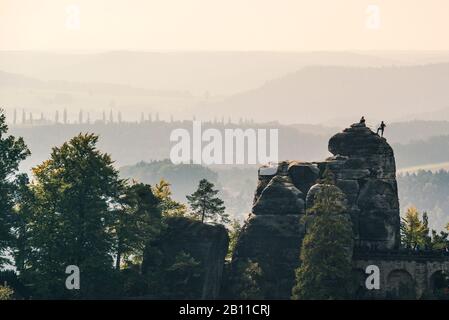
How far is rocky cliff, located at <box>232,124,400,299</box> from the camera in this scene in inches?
5167

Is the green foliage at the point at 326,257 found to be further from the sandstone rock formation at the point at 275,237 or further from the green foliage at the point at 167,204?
the green foliage at the point at 167,204

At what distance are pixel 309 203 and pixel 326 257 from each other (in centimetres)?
879

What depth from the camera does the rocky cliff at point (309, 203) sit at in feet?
431

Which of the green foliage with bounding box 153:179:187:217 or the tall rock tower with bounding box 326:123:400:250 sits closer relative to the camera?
the tall rock tower with bounding box 326:123:400:250

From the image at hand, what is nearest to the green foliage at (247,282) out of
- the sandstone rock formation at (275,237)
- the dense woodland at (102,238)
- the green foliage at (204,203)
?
the dense woodland at (102,238)

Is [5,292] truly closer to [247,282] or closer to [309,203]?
[247,282]

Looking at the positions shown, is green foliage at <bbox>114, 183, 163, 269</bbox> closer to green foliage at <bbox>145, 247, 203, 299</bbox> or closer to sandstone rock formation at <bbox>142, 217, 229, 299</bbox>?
sandstone rock formation at <bbox>142, 217, 229, 299</bbox>

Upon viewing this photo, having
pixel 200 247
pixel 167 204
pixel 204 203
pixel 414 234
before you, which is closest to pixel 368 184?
pixel 414 234

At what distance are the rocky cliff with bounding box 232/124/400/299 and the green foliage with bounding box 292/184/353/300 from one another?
4.99 meters

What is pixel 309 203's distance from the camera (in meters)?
131

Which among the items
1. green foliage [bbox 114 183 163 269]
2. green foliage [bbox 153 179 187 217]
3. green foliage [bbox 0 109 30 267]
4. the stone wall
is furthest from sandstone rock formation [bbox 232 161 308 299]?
green foliage [bbox 0 109 30 267]

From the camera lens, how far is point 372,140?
137625mm
